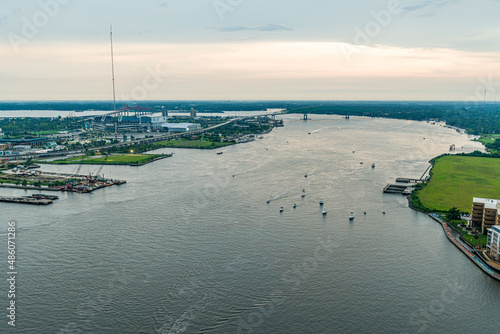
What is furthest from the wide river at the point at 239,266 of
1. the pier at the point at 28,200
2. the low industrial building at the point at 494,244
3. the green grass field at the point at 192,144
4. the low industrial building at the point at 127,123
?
the low industrial building at the point at 127,123

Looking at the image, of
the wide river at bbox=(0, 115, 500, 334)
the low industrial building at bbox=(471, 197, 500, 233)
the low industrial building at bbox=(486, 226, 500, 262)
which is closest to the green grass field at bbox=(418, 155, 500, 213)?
the wide river at bbox=(0, 115, 500, 334)

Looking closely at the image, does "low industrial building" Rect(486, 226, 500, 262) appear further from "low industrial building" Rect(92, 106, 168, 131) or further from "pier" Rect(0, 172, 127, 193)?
A: "low industrial building" Rect(92, 106, 168, 131)

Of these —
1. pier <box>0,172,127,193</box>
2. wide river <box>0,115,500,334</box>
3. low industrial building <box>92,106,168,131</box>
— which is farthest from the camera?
low industrial building <box>92,106,168,131</box>

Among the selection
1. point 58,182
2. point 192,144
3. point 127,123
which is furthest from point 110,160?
point 127,123

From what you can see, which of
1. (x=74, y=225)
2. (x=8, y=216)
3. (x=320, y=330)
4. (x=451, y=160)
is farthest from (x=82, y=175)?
(x=451, y=160)

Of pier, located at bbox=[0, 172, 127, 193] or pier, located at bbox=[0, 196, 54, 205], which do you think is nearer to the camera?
pier, located at bbox=[0, 196, 54, 205]

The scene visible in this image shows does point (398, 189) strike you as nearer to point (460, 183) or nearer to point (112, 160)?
point (460, 183)

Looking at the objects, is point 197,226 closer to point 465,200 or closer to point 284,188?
point 284,188
